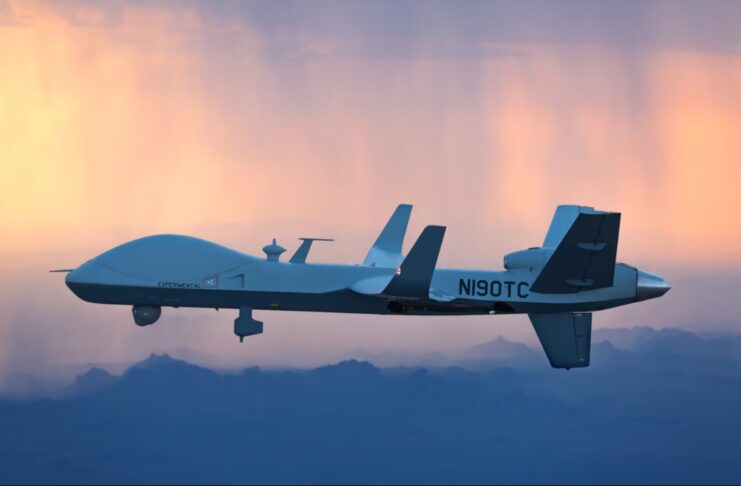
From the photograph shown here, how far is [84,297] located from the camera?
286 feet

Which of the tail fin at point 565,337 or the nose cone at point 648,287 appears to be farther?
the tail fin at point 565,337

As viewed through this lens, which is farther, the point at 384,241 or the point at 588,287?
the point at 384,241

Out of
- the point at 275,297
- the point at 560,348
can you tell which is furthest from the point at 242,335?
the point at 560,348

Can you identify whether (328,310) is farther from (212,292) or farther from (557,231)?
(557,231)

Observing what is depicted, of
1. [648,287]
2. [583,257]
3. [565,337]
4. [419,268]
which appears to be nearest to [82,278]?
[419,268]

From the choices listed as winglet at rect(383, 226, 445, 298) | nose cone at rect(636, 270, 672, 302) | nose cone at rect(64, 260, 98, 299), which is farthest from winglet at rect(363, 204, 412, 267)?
nose cone at rect(64, 260, 98, 299)

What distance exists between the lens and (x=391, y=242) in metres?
92.1

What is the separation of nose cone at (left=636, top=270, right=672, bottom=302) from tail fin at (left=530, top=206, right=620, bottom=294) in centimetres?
172

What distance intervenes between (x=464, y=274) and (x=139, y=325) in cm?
1541

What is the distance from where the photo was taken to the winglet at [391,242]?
9069cm

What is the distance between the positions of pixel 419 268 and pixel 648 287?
1152cm

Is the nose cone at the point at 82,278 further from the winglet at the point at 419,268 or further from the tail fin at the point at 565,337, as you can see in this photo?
the tail fin at the point at 565,337

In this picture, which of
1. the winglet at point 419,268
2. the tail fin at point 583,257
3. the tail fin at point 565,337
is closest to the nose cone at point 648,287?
the tail fin at point 583,257

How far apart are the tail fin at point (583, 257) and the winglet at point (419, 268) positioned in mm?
6110
